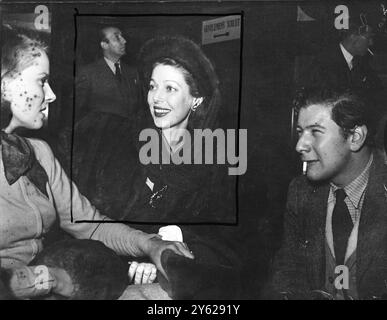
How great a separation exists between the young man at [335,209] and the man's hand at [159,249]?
0.73 metres

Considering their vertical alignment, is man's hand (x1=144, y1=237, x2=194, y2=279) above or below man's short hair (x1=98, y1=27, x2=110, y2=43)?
below

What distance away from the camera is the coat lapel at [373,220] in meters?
4.96

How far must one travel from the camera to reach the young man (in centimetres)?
498

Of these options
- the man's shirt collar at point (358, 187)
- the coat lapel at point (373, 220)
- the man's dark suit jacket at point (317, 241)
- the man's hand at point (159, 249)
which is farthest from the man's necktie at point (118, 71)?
the coat lapel at point (373, 220)

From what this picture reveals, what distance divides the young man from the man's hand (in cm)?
73

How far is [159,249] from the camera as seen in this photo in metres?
5.07

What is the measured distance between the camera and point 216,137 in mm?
5102

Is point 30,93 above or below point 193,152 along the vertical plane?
above

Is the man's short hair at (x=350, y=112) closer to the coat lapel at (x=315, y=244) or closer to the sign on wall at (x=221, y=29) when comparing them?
the coat lapel at (x=315, y=244)

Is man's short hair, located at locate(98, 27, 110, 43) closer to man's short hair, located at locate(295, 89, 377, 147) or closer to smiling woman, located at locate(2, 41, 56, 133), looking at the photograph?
smiling woman, located at locate(2, 41, 56, 133)

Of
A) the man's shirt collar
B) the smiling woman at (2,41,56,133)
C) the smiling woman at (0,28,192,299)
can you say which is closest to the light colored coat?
the smiling woman at (0,28,192,299)

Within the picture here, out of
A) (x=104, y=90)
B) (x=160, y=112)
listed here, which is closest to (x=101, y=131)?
(x=104, y=90)
